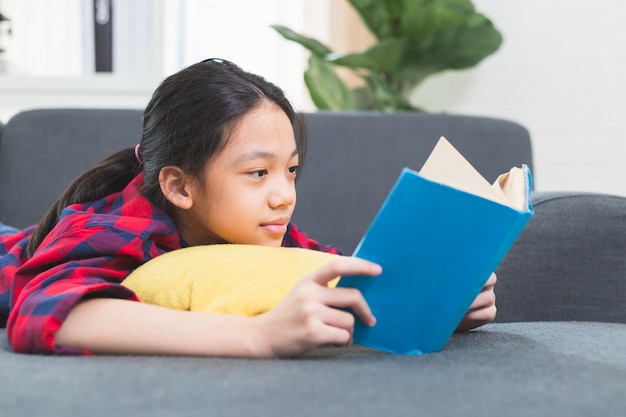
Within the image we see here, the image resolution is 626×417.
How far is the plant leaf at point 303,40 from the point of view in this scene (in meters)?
2.08

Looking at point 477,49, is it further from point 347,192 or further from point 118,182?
point 118,182

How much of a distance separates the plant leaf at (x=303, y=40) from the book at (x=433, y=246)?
1366mm

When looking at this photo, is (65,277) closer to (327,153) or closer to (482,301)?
(482,301)

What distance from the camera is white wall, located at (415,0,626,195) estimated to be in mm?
2396

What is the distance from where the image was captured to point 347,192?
1.57 metres

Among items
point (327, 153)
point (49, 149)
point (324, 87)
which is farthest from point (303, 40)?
point (49, 149)

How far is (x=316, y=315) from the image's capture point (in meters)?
0.70

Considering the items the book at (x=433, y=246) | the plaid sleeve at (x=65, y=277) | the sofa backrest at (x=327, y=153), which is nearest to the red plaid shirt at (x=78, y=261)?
the plaid sleeve at (x=65, y=277)

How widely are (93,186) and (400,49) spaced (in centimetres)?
128

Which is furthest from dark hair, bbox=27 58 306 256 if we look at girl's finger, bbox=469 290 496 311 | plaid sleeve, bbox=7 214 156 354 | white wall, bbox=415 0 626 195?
white wall, bbox=415 0 626 195

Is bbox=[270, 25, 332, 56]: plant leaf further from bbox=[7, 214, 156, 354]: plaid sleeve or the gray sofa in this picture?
bbox=[7, 214, 156, 354]: plaid sleeve

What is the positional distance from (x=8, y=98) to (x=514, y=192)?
70.9 inches

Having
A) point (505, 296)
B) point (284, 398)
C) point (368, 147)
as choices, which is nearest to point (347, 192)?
point (368, 147)

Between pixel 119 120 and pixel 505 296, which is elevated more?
pixel 119 120
